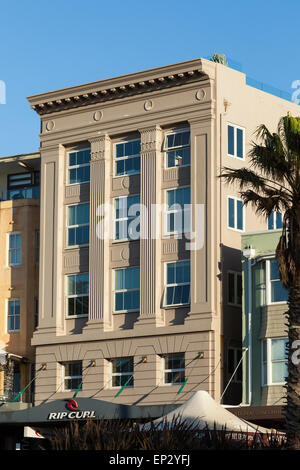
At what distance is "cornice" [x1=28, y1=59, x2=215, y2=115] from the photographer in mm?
53188

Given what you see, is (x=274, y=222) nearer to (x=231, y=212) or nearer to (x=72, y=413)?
(x=231, y=212)

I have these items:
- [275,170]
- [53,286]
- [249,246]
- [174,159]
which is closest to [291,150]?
[275,170]

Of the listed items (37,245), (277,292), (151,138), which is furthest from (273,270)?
(37,245)

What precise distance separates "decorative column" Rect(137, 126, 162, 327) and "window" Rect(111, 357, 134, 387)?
2.05 meters

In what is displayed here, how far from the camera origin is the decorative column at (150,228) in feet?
174

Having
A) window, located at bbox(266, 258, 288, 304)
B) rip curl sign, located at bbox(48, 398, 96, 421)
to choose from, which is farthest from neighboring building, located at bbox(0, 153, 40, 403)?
window, located at bbox(266, 258, 288, 304)

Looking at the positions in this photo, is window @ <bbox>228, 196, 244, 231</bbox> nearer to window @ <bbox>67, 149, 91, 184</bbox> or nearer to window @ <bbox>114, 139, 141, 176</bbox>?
window @ <bbox>114, 139, 141, 176</bbox>

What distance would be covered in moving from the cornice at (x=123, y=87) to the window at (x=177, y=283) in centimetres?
890

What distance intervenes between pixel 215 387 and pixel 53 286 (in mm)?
11044

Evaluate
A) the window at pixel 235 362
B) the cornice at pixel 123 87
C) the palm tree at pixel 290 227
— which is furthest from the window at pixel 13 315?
the palm tree at pixel 290 227

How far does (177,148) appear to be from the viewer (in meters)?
54.2

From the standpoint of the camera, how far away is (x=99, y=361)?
54.2 m

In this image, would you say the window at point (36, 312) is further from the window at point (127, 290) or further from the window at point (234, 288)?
the window at point (234, 288)

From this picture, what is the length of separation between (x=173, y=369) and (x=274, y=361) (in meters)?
5.52
